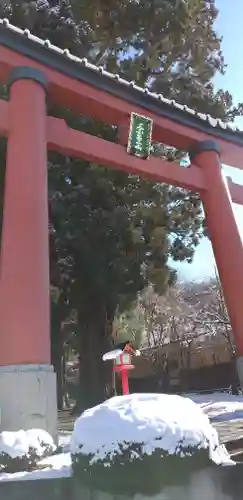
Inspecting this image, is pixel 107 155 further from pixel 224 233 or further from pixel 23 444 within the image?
pixel 23 444

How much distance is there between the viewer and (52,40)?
38.0ft

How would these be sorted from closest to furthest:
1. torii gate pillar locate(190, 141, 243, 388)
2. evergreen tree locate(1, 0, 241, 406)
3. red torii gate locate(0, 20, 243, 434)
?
red torii gate locate(0, 20, 243, 434) < torii gate pillar locate(190, 141, 243, 388) < evergreen tree locate(1, 0, 241, 406)

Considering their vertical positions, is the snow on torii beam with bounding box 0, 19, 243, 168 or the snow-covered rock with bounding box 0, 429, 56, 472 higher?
the snow on torii beam with bounding box 0, 19, 243, 168

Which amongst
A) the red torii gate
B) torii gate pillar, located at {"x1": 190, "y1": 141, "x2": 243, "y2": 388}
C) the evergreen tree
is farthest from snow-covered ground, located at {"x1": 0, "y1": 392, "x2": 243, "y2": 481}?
the evergreen tree

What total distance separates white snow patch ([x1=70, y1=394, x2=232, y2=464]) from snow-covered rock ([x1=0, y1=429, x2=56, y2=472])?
0.81 m

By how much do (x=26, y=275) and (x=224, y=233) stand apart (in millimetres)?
3907

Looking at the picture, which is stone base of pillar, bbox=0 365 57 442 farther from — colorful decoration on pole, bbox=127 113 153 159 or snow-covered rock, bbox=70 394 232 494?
colorful decoration on pole, bbox=127 113 153 159

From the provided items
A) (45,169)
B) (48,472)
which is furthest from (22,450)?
(45,169)

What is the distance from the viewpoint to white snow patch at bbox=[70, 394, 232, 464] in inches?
116

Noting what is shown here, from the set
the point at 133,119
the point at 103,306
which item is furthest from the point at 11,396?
the point at 103,306

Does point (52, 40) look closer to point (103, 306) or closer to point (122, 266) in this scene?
point (122, 266)

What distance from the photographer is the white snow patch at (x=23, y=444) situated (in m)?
3.77

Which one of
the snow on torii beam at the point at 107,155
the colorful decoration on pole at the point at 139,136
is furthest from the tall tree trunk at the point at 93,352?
the colorful decoration on pole at the point at 139,136

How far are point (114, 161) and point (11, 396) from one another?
407 cm
